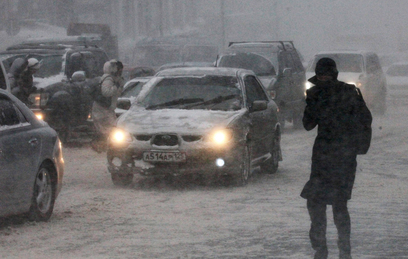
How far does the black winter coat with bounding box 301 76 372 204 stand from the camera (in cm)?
716

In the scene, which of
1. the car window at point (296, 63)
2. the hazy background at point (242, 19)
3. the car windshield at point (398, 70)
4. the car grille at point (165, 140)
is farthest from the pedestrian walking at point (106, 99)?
the hazy background at point (242, 19)

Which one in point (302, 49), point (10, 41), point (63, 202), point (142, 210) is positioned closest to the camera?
point (142, 210)

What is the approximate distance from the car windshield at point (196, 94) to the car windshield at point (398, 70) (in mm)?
21164

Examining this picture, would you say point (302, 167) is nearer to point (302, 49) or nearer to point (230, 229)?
point (230, 229)

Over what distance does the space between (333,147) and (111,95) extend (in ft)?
28.6

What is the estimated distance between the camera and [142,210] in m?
10.1

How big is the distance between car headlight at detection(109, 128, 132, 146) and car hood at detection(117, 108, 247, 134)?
61 millimetres

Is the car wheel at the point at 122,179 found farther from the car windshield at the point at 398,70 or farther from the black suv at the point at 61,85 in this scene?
the car windshield at the point at 398,70

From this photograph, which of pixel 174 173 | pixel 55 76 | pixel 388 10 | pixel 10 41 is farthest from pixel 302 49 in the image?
pixel 174 173

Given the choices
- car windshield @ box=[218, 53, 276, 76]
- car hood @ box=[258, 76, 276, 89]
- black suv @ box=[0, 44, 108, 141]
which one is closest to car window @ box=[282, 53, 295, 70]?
car windshield @ box=[218, 53, 276, 76]

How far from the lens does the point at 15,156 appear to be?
345 inches

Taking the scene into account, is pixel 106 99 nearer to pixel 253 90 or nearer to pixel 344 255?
pixel 253 90

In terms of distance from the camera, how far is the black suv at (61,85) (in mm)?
17236

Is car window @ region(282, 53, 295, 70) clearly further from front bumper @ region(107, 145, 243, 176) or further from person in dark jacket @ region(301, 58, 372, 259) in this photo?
person in dark jacket @ region(301, 58, 372, 259)
